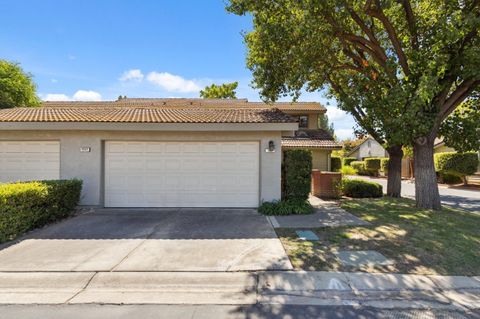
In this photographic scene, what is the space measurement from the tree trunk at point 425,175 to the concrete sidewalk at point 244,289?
5344 mm

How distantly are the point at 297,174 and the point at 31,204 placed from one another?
24.5ft

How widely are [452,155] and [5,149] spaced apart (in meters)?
25.2

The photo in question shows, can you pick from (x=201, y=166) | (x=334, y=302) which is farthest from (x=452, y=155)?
(x=334, y=302)

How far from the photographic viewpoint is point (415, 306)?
131 inches

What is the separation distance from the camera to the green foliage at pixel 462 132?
8.32 meters

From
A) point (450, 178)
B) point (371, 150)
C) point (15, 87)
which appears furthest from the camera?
point (371, 150)

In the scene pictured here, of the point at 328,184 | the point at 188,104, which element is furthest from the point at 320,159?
the point at 188,104

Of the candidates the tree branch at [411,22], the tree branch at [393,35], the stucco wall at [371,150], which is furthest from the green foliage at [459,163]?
the stucco wall at [371,150]

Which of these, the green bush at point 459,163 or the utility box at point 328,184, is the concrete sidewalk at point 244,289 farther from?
the green bush at point 459,163

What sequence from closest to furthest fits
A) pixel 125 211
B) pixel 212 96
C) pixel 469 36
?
pixel 469 36 → pixel 125 211 → pixel 212 96

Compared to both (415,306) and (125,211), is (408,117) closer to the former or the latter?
(415,306)

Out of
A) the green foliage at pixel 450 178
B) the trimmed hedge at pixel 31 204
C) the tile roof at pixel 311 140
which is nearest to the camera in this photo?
the trimmed hedge at pixel 31 204

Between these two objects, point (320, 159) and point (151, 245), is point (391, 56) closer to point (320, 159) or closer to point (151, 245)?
point (320, 159)

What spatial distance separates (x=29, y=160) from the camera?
28.5ft
